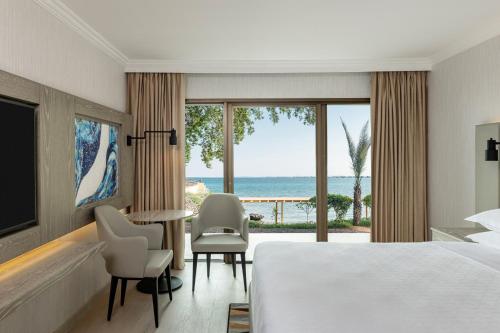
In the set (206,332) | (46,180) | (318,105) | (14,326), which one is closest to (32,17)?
(46,180)

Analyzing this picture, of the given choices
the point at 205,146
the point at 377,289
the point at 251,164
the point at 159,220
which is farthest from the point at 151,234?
the point at 377,289

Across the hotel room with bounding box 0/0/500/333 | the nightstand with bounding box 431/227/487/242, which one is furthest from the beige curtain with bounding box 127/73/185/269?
the nightstand with bounding box 431/227/487/242

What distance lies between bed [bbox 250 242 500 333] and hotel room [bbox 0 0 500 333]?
0.5 inches

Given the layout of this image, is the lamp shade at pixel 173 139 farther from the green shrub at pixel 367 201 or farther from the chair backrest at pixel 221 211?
the green shrub at pixel 367 201

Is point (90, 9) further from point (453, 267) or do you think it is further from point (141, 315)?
point (453, 267)

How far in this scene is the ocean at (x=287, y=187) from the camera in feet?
14.5

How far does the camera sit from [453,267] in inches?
76.5

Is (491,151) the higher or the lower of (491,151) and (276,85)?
the lower

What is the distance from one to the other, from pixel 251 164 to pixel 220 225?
0.94 meters

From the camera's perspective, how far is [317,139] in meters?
4.37

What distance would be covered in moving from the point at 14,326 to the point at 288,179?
3.20m

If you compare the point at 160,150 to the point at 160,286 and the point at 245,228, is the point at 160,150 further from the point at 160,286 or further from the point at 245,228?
the point at 160,286

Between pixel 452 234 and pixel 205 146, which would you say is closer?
pixel 452 234

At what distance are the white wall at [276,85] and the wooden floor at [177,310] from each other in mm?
2287
